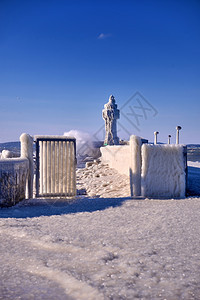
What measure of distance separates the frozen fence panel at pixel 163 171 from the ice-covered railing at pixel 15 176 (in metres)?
2.94

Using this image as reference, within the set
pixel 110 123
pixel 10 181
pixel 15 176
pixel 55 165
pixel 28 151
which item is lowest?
pixel 10 181

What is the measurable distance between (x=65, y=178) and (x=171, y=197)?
2904 mm

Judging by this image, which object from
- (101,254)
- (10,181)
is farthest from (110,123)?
(101,254)

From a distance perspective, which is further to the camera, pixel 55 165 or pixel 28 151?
pixel 55 165

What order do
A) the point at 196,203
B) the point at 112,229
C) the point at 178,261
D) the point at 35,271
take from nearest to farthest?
the point at 35,271 < the point at 178,261 < the point at 112,229 < the point at 196,203

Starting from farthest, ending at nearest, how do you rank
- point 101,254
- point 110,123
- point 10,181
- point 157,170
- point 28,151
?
point 110,123 → point 28,151 → point 157,170 → point 10,181 → point 101,254

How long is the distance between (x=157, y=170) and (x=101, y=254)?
13.0 ft

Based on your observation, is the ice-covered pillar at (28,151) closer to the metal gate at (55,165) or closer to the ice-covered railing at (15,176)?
the ice-covered railing at (15,176)

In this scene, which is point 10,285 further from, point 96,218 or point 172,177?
point 172,177

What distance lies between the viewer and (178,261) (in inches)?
102

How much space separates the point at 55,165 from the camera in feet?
23.0

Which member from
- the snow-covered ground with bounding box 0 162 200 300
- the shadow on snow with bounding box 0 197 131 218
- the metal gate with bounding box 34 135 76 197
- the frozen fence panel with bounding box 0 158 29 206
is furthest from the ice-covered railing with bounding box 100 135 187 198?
the frozen fence panel with bounding box 0 158 29 206

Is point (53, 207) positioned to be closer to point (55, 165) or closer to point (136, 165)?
point (55, 165)

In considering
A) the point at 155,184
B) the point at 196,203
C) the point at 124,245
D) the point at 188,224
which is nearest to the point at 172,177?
the point at 155,184
